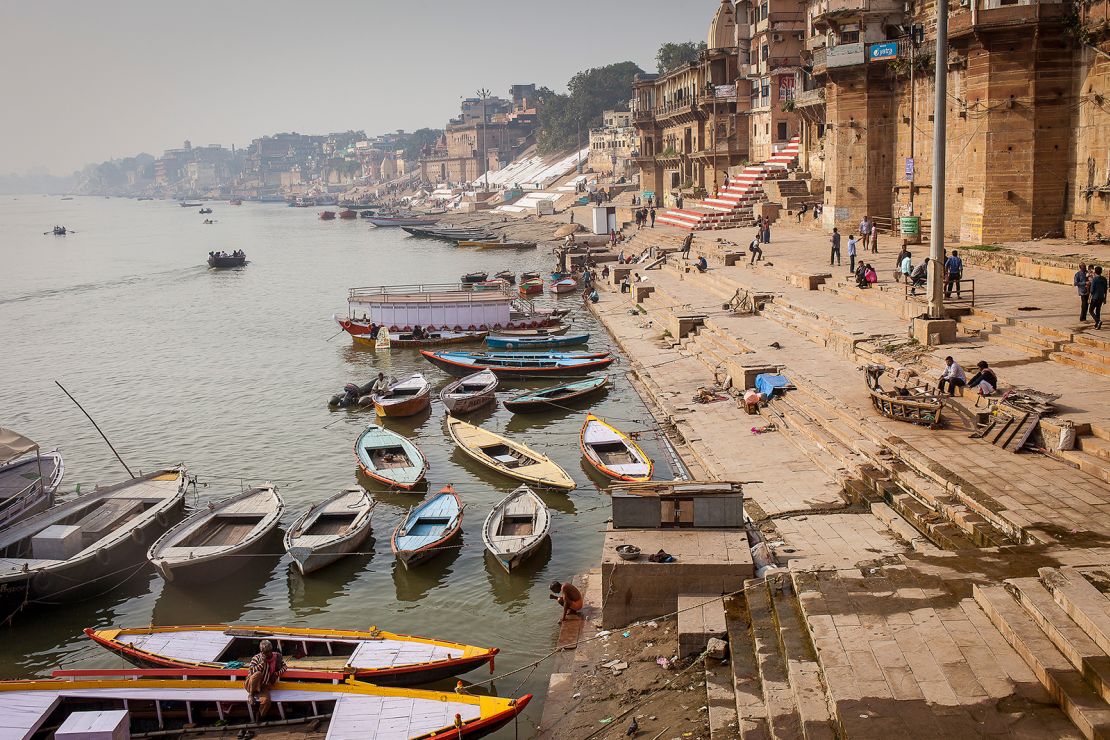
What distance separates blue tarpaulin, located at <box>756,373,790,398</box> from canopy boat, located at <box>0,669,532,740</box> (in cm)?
1044

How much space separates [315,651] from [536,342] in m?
20.5

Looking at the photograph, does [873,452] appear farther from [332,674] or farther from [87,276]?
[87,276]

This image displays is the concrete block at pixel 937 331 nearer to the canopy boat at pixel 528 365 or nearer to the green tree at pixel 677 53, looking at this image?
the canopy boat at pixel 528 365

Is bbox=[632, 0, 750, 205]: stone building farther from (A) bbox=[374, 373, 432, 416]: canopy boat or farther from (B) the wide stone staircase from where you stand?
(A) bbox=[374, 373, 432, 416]: canopy boat

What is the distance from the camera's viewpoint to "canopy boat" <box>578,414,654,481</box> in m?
18.1

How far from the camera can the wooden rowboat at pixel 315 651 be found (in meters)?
11.2

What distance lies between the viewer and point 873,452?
14203mm

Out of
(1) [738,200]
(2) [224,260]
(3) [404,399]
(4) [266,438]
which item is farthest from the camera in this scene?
(2) [224,260]

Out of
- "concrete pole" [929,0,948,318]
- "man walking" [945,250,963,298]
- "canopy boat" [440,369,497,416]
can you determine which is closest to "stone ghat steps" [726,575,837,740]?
"concrete pole" [929,0,948,318]

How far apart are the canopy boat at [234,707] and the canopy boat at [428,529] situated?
4.40 meters

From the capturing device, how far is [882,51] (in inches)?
1241

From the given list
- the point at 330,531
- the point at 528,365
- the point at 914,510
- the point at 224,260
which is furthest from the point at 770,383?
the point at 224,260

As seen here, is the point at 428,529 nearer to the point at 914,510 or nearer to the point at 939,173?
the point at 914,510

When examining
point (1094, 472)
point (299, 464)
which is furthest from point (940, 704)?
point (299, 464)
